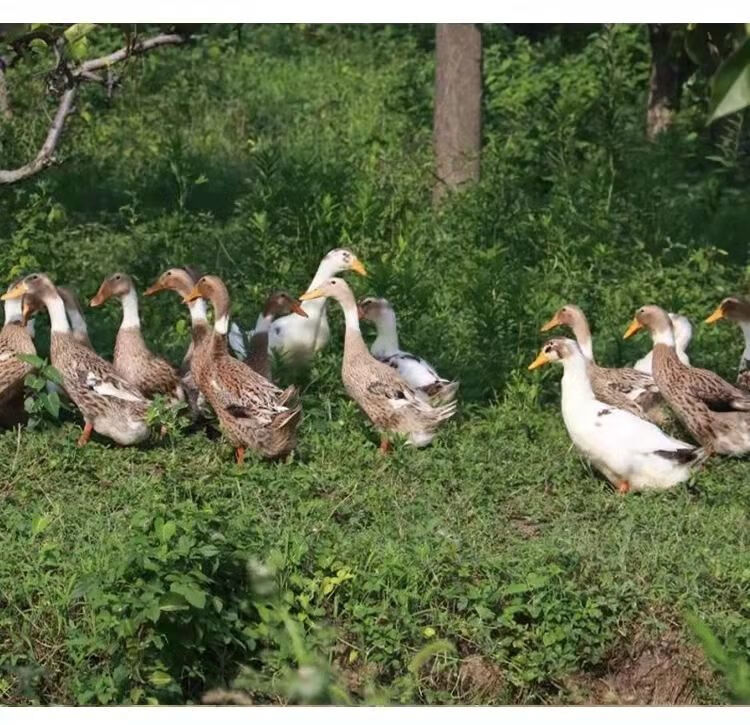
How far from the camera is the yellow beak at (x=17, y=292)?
8.66m

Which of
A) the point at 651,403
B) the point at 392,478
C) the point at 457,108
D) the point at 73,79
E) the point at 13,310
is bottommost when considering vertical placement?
the point at 392,478

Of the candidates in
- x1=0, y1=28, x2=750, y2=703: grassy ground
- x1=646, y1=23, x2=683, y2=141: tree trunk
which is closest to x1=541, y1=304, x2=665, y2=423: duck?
x1=0, y1=28, x2=750, y2=703: grassy ground

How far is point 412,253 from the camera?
36.4 feet

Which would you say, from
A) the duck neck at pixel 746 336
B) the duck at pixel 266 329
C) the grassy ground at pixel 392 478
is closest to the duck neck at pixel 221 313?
the duck at pixel 266 329

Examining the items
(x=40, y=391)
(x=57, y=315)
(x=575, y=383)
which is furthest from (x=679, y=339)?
(x=40, y=391)

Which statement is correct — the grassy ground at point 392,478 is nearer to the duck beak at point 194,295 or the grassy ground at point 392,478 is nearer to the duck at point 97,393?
the duck at point 97,393

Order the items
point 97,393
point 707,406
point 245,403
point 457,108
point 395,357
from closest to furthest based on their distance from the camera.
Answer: point 245,403 → point 97,393 → point 707,406 → point 395,357 → point 457,108

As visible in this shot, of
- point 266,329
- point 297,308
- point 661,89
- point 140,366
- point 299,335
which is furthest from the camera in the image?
point 661,89

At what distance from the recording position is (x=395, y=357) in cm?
908

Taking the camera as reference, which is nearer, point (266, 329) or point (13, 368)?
point (13, 368)

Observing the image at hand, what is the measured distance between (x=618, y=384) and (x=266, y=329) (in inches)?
72.7

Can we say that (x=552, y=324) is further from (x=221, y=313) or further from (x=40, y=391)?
(x=40, y=391)

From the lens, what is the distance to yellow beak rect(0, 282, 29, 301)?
8664 mm

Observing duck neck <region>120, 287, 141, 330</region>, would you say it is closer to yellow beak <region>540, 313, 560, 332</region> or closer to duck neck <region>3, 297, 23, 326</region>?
duck neck <region>3, 297, 23, 326</region>
